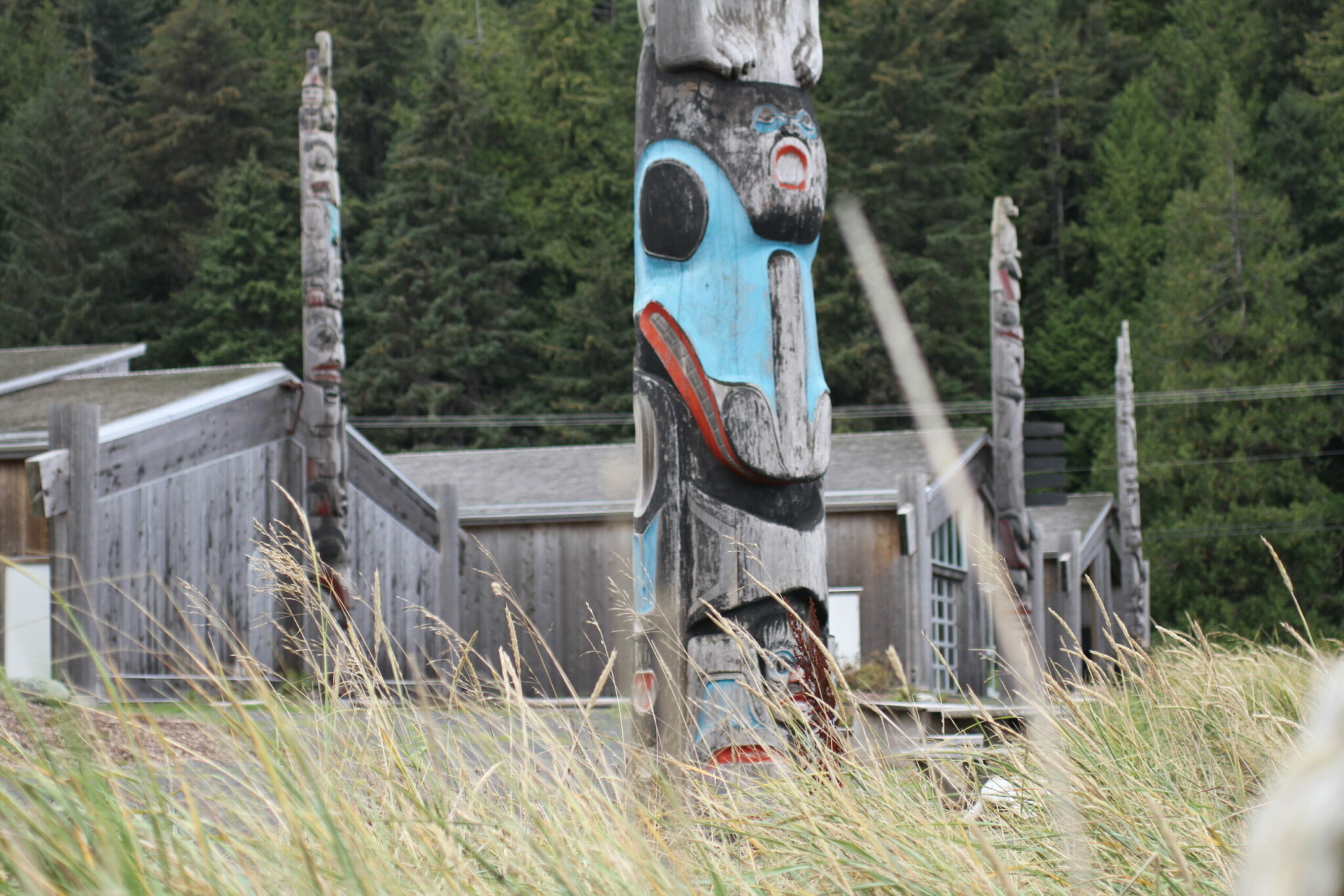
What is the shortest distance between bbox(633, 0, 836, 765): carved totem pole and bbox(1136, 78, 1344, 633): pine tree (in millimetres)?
23442

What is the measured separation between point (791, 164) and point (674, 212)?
488 millimetres

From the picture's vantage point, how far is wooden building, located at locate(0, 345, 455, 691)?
26.3 ft

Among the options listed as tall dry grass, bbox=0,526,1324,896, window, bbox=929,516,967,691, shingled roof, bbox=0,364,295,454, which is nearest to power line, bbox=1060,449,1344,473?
window, bbox=929,516,967,691

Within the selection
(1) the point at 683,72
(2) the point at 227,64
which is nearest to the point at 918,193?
(2) the point at 227,64

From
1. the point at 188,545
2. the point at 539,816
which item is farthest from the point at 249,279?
the point at 539,816

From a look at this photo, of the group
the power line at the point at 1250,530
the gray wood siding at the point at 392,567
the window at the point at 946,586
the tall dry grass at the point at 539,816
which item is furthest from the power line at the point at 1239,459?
the tall dry grass at the point at 539,816

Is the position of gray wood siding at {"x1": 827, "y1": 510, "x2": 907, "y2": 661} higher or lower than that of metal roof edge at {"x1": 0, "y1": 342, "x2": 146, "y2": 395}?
lower

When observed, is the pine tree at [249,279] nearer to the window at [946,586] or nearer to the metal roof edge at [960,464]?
the metal roof edge at [960,464]

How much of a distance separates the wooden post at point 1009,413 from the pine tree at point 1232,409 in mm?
14978

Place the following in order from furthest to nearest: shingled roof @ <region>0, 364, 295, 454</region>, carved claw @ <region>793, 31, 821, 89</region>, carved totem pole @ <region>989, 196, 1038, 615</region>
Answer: carved totem pole @ <region>989, 196, 1038, 615</region>
shingled roof @ <region>0, 364, 295, 454</region>
carved claw @ <region>793, 31, 821, 89</region>

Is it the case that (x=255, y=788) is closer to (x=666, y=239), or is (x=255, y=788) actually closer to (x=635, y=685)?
(x=635, y=685)

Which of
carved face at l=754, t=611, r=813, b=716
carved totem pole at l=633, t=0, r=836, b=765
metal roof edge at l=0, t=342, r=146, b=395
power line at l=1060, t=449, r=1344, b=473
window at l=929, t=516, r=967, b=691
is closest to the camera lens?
carved face at l=754, t=611, r=813, b=716

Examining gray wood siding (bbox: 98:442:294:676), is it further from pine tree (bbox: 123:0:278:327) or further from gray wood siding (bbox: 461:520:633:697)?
pine tree (bbox: 123:0:278:327)

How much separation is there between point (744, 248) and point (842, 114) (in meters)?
26.8
